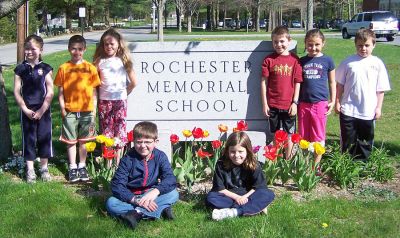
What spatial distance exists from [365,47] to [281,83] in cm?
89

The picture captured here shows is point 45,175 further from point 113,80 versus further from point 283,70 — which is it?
point 283,70

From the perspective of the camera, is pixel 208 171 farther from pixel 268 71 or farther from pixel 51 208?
pixel 51 208

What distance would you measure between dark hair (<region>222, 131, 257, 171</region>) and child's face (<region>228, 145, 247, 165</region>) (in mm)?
25

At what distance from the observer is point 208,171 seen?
5.39 m

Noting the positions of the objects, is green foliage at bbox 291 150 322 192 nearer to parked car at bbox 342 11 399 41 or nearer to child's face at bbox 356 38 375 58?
child's face at bbox 356 38 375 58

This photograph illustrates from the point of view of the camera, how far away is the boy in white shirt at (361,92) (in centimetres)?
521

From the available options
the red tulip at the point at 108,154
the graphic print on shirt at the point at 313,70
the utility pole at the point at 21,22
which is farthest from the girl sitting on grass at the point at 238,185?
the utility pole at the point at 21,22

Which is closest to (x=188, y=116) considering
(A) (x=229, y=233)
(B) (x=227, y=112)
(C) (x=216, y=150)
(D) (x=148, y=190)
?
(B) (x=227, y=112)

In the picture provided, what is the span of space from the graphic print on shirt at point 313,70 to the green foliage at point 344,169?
79cm

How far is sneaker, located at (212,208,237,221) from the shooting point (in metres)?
4.13

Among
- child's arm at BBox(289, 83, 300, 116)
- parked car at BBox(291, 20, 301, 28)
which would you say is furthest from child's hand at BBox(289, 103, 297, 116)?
parked car at BBox(291, 20, 301, 28)

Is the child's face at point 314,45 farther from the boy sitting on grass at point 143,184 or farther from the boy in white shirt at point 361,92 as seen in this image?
the boy sitting on grass at point 143,184

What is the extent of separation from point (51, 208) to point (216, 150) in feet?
5.35

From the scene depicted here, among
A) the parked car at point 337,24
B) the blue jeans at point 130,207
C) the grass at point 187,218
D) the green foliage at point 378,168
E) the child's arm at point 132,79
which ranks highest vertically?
A: the parked car at point 337,24
